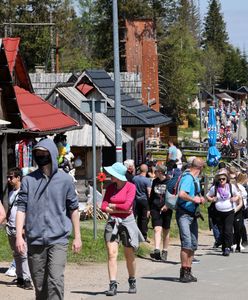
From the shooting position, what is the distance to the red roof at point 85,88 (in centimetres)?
3173

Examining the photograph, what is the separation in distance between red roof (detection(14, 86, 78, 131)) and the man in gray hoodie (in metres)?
12.8

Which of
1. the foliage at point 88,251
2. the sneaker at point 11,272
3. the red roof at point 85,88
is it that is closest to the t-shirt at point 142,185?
the foliage at point 88,251

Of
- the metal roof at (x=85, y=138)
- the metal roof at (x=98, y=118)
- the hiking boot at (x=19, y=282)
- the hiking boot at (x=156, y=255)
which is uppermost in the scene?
the metal roof at (x=98, y=118)

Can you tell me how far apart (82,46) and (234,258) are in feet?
307

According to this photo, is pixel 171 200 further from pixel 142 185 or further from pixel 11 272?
pixel 142 185

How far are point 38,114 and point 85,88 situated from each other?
9.16m

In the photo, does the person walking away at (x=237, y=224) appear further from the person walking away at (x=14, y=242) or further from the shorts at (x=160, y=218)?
the person walking away at (x=14, y=242)

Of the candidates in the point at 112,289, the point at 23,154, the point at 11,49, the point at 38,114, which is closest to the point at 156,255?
the point at 112,289

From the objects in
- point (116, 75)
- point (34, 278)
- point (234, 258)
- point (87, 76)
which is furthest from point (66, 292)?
point (87, 76)

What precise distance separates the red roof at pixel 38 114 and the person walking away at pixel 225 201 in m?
6.67

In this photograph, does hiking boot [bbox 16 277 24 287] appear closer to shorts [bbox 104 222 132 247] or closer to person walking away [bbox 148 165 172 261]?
Answer: shorts [bbox 104 222 132 247]

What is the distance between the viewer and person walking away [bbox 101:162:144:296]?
11.0 m

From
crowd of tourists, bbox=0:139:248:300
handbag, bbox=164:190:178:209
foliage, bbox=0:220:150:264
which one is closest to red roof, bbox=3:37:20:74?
crowd of tourists, bbox=0:139:248:300

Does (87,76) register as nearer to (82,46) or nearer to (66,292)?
(66,292)
